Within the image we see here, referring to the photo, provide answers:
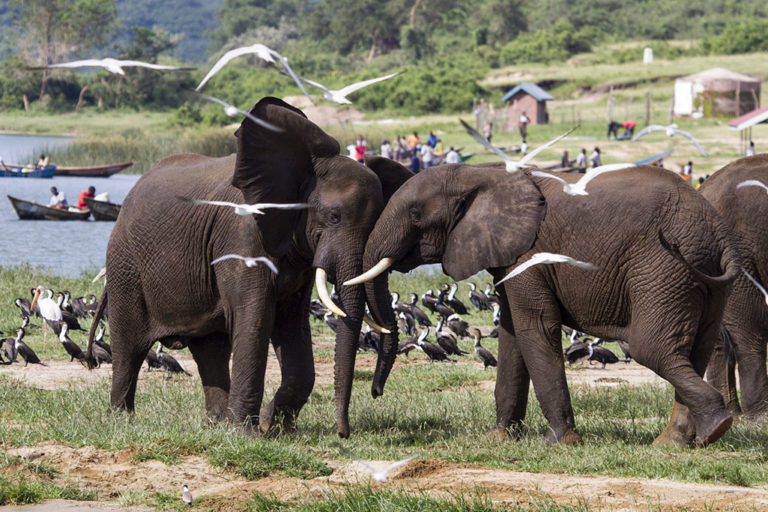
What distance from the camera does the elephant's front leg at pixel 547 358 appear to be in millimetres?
7961

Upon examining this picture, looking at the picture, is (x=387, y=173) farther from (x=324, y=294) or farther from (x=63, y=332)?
(x=63, y=332)

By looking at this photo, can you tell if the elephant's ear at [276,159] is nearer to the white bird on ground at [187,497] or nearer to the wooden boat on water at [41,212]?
the white bird on ground at [187,497]

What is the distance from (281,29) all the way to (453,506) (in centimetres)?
9910

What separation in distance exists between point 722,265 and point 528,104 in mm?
41326

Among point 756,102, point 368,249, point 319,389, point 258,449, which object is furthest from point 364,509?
point 756,102

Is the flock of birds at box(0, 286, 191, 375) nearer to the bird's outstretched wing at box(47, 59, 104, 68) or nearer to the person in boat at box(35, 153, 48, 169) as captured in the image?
the bird's outstretched wing at box(47, 59, 104, 68)

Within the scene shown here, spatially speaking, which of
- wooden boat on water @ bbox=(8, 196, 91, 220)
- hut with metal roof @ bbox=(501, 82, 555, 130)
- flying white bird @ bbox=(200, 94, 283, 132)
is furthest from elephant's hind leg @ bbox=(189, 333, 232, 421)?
hut with metal roof @ bbox=(501, 82, 555, 130)

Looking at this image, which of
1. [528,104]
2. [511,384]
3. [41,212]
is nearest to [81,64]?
[511,384]

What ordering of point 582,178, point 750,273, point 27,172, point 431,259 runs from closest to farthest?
1. point 582,178
2. point 431,259
3. point 750,273
4. point 27,172

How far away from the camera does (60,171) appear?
41906 millimetres

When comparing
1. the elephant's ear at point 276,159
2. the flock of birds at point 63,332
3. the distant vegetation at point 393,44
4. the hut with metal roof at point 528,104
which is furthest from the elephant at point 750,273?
the distant vegetation at point 393,44

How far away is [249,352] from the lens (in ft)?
26.5

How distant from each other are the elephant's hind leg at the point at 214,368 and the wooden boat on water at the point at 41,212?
77.9ft

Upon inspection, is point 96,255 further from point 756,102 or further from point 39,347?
point 756,102
